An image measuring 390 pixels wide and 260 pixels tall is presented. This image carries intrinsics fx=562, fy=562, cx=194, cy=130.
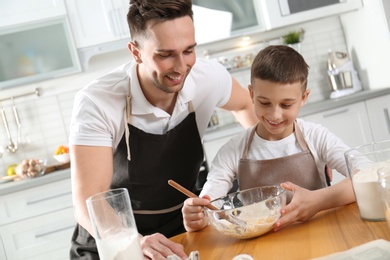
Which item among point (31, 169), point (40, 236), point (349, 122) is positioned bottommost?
point (40, 236)

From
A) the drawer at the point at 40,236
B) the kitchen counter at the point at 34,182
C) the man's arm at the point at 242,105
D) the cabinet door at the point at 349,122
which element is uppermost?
the man's arm at the point at 242,105

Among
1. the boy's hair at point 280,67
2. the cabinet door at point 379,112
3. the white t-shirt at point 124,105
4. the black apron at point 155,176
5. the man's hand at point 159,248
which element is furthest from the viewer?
the cabinet door at point 379,112

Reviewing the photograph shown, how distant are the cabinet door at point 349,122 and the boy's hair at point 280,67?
2103mm

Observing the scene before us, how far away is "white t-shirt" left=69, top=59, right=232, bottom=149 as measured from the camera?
5.88 ft

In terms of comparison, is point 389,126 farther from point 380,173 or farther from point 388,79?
point 380,173

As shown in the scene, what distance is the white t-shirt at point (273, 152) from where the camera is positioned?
1.69m

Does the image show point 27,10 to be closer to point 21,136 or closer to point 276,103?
point 21,136

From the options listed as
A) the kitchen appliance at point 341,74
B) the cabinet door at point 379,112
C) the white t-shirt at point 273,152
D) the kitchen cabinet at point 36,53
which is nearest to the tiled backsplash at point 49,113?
the kitchen cabinet at point 36,53

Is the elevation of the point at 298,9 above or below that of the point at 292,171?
above

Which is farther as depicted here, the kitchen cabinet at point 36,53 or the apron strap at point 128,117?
the kitchen cabinet at point 36,53

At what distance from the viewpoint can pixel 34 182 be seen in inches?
141

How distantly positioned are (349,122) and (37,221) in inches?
85.4

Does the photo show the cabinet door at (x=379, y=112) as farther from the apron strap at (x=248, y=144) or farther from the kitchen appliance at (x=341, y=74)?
the apron strap at (x=248, y=144)

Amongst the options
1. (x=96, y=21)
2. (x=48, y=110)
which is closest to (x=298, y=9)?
(x=96, y=21)
